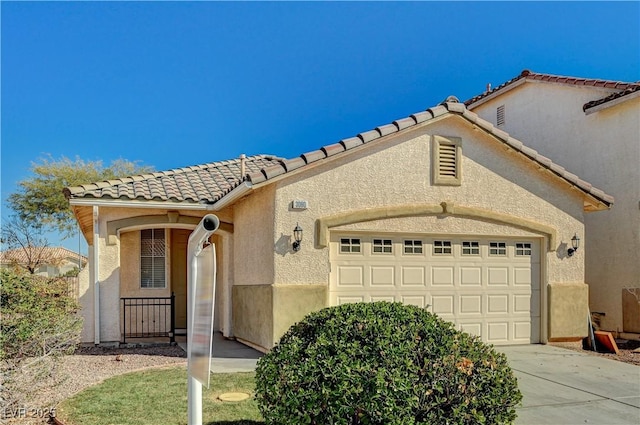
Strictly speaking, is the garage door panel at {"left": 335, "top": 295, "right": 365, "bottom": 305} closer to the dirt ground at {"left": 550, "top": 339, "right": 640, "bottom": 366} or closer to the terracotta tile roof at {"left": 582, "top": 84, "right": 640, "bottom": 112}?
the dirt ground at {"left": 550, "top": 339, "right": 640, "bottom": 366}

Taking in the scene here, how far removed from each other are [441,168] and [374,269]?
2.66 meters

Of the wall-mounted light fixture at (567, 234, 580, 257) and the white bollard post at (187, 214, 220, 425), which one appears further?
the wall-mounted light fixture at (567, 234, 580, 257)

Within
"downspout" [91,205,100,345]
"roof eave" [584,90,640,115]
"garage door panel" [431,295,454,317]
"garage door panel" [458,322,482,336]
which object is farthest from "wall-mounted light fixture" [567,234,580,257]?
"downspout" [91,205,100,345]

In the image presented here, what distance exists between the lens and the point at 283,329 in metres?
9.68

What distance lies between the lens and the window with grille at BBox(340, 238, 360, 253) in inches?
404

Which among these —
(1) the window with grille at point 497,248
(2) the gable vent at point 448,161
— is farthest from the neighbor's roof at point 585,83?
(2) the gable vent at point 448,161

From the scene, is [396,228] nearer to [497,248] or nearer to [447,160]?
[447,160]

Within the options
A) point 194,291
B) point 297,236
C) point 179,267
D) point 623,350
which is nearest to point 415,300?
point 297,236

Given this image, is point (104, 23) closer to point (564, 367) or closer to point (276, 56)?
point (276, 56)

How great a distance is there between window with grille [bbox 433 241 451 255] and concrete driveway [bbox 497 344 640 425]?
248cm

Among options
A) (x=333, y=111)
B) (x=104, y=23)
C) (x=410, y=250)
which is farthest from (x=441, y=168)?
(x=333, y=111)

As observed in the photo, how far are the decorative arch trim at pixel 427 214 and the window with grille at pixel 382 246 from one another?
524mm

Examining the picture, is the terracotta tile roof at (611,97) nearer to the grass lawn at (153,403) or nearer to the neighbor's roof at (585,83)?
the neighbor's roof at (585,83)

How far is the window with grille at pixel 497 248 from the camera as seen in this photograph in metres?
11.3
